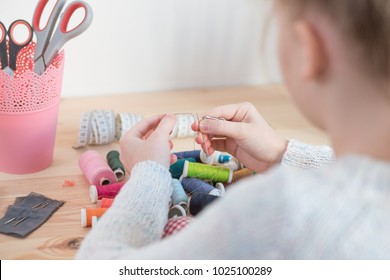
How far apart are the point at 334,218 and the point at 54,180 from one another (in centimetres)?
54

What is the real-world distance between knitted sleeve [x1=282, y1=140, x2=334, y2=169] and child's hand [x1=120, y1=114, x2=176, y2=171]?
0.57ft

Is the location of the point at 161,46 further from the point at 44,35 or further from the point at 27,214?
the point at 27,214

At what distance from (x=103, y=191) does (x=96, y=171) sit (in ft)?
0.16

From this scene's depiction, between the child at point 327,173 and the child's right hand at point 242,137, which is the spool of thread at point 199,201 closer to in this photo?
the child's right hand at point 242,137

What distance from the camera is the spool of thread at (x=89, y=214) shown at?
2.47ft

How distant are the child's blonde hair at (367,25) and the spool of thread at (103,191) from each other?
1.55ft

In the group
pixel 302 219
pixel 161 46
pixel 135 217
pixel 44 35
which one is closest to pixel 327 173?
pixel 302 219

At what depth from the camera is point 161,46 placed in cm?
120

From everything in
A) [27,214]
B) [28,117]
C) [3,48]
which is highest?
[3,48]

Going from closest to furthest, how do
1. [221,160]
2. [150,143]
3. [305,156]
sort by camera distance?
[150,143]
[305,156]
[221,160]

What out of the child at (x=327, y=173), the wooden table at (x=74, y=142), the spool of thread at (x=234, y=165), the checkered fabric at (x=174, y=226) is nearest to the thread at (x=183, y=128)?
the wooden table at (x=74, y=142)

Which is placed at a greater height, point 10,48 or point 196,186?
point 10,48

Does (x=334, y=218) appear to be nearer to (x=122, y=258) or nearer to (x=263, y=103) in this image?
(x=122, y=258)

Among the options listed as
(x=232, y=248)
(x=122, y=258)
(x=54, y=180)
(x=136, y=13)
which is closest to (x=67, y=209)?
(x=54, y=180)
